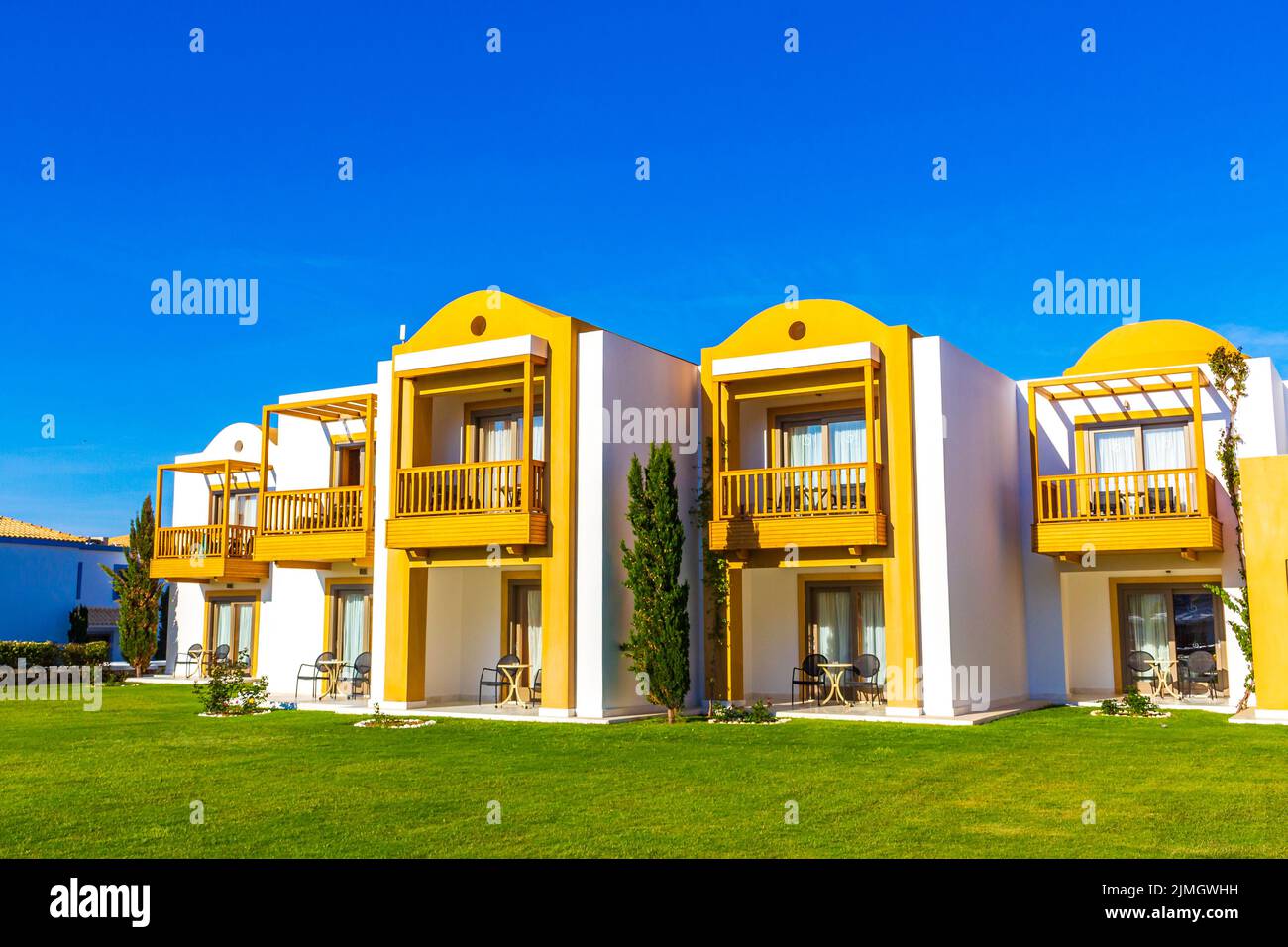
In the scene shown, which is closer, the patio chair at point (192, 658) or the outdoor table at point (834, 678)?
the outdoor table at point (834, 678)

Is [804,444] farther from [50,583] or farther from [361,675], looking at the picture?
[50,583]

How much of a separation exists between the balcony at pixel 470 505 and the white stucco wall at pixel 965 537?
5.64 m

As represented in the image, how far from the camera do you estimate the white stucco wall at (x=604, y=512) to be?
647 inches

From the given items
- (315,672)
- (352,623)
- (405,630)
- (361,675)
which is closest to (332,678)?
(361,675)

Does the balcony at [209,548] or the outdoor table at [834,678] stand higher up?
the balcony at [209,548]

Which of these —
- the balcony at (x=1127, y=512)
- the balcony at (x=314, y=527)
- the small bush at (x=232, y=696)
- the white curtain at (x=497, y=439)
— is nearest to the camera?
the balcony at (x=1127, y=512)

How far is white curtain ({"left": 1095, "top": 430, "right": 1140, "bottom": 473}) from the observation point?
19578 millimetres

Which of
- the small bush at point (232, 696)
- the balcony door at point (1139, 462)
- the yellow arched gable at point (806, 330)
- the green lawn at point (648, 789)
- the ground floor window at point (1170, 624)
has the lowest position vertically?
the green lawn at point (648, 789)

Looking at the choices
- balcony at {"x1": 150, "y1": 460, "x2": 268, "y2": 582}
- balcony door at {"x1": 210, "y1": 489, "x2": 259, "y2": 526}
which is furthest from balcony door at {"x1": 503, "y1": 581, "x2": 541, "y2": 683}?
balcony door at {"x1": 210, "y1": 489, "x2": 259, "y2": 526}

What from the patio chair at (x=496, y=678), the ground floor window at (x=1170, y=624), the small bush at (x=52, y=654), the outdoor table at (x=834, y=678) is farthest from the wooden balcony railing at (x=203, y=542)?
the ground floor window at (x=1170, y=624)

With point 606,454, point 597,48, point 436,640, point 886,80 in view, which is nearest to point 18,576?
point 436,640

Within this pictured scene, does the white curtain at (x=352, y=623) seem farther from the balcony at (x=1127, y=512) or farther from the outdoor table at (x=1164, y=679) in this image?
the outdoor table at (x=1164, y=679)

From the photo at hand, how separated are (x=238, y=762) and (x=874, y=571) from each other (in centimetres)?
1115
